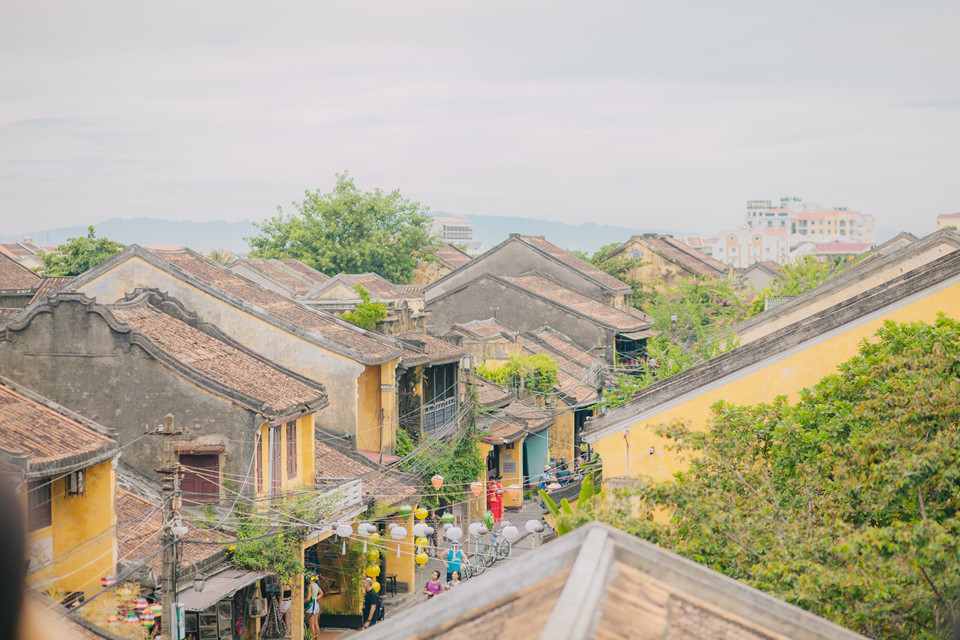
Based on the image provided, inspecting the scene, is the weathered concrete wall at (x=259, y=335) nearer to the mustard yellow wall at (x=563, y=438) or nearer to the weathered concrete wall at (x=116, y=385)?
the weathered concrete wall at (x=116, y=385)

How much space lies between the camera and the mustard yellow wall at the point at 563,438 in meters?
40.8

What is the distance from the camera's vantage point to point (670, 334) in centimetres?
5009

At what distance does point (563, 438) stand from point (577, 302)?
1226 centimetres

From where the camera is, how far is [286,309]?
2717 cm

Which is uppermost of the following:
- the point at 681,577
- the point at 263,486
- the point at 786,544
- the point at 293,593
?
the point at 681,577

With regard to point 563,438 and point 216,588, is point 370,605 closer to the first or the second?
point 216,588

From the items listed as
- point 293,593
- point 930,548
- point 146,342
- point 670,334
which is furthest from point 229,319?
point 670,334

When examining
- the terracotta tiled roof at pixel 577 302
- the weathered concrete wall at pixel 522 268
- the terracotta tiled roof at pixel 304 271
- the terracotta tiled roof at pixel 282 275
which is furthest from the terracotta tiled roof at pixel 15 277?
the terracotta tiled roof at pixel 577 302

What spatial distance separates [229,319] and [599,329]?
25.9 meters

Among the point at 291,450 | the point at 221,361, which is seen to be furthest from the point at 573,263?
the point at 221,361

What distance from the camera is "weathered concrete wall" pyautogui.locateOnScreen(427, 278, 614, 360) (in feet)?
161

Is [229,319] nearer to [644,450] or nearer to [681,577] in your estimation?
[644,450]

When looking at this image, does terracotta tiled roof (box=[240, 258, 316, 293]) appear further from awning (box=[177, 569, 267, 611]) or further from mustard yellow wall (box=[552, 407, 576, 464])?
awning (box=[177, 569, 267, 611])

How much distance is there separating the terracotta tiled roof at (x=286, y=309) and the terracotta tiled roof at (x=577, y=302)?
22.6m
